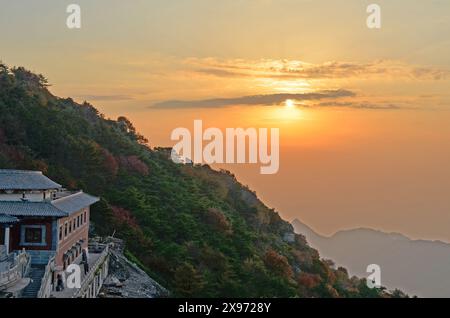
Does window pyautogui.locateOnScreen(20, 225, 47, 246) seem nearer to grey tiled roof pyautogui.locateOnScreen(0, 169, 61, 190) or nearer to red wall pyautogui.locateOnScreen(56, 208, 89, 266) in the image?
red wall pyautogui.locateOnScreen(56, 208, 89, 266)

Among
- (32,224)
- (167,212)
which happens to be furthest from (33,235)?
(167,212)

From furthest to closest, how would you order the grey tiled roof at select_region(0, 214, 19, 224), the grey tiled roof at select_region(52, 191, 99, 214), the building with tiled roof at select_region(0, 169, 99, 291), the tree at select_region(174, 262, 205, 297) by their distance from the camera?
the tree at select_region(174, 262, 205, 297) < the grey tiled roof at select_region(52, 191, 99, 214) < the building with tiled roof at select_region(0, 169, 99, 291) < the grey tiled roof at select_region(0, 214, 19, 224)

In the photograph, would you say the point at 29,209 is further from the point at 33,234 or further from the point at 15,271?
the point at 15,271

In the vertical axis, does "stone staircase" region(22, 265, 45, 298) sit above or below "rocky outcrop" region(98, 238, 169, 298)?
above

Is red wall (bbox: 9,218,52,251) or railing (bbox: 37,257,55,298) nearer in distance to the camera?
railing (bbox: 37,257,55,298)

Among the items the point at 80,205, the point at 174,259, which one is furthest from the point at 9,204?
the point at 174,259

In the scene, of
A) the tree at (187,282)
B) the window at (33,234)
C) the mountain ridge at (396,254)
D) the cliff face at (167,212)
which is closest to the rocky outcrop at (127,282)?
the tree at (187,282)

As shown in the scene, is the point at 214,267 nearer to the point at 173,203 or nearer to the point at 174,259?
the point at 174,259

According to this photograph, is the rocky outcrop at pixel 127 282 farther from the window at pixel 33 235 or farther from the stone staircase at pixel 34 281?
the stone staircase at pixel 34 281

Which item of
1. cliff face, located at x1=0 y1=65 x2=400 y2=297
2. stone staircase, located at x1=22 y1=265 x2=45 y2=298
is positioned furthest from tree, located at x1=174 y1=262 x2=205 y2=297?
stone staircase, located at x1=22 y1=265 x2=45 y2=298
